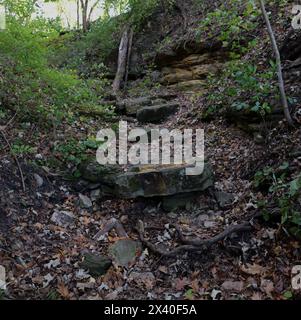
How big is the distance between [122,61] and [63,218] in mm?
7647

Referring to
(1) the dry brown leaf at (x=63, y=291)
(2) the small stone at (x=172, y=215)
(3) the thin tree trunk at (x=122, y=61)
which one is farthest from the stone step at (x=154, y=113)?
(1) the dry brown leaf at (x=63, y=291)

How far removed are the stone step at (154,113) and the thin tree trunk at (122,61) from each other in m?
2.56

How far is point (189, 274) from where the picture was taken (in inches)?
147

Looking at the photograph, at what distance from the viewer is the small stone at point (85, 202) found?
4.88 metres

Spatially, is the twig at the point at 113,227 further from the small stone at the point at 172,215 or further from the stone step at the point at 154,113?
the stone step at the point at 154,113

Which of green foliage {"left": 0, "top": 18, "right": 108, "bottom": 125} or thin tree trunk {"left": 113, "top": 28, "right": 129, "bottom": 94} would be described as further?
thin tree trunk {"left": 113, "top": 28, "right": 129, "bottom": 94}

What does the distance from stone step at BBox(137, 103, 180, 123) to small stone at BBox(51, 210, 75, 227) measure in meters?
3.82

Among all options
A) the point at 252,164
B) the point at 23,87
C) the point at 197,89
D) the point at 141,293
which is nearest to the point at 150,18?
the point at 197,89

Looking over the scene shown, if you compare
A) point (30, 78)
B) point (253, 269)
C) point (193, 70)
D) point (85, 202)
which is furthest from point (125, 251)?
point (193, 70)

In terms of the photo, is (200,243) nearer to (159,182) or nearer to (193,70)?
(159,182)

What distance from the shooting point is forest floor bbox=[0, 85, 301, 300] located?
347 cm

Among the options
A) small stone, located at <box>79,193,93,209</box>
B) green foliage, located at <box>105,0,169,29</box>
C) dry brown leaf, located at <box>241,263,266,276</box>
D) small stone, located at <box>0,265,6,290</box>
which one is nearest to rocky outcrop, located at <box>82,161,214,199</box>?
small stone, located at <box>79,193,93,209</box>

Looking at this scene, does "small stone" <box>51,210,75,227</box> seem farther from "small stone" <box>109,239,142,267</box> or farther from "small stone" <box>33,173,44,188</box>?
"small stone" <box>109,239,142,267</box>
